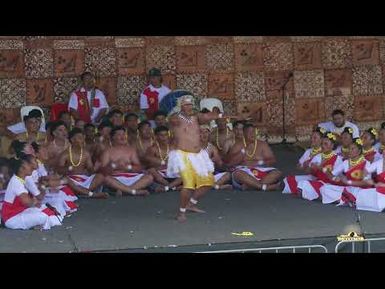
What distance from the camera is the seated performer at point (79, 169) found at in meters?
9.28

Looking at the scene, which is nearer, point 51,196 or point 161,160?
point 51,196

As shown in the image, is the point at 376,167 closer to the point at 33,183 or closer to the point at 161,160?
the point at 161,160

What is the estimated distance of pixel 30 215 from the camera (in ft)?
26.2

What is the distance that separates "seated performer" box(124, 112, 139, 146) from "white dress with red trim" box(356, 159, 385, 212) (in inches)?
101

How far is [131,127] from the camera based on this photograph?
10055 mm

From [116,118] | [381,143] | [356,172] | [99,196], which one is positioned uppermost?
[116,118]

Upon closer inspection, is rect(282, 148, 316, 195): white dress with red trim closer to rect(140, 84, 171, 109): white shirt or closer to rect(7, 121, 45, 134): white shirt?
rect(140, 84, 171, 109): white shirt

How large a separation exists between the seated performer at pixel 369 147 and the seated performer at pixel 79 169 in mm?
2609

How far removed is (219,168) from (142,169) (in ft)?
2.78

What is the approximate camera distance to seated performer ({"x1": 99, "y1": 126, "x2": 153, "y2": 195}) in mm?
9391

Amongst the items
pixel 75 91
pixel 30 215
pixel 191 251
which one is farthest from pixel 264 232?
pixel 75 91

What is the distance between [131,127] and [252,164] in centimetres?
138

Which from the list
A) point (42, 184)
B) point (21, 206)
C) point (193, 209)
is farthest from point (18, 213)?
point (193, 209)

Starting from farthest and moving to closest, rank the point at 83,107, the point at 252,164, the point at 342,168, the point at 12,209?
the point at 83,107 < the point at 252,164 < the point at 342,168 < the point at 12,209
